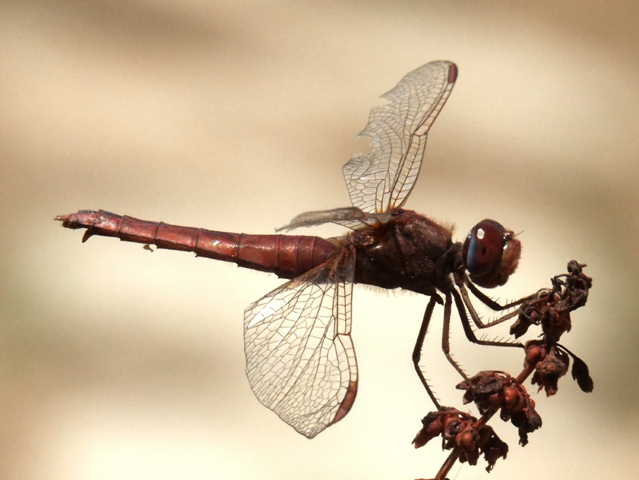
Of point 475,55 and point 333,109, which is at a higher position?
point 475,55

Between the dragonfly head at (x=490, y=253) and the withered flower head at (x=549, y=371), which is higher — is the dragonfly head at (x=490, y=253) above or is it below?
above

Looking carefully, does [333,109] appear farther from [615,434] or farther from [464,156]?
[615,434]

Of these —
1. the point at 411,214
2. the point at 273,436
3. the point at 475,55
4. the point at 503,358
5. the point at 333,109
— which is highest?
the point at 475,55

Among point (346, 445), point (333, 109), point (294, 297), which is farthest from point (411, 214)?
point (333, 109)

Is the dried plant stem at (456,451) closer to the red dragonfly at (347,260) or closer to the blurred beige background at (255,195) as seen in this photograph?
the red dragonfly at (347,260)

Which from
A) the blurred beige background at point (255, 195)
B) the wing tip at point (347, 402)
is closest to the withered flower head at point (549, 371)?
the wing tip at point (347, 402)

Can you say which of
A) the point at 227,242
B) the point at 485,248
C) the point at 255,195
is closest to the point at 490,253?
the point at 485,248
